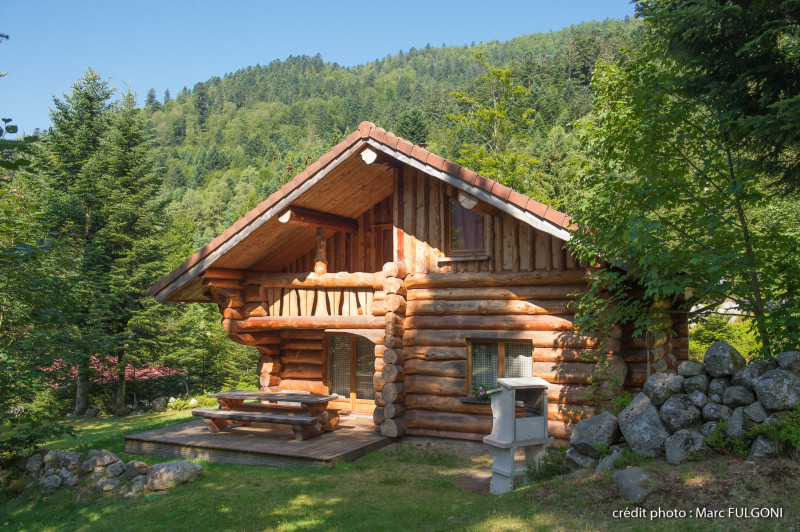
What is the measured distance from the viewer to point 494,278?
478 inches

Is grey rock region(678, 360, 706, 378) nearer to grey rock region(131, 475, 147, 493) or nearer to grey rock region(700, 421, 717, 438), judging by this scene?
grey rock region(700, 421, 717, 438)

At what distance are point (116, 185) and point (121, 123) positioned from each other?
8.49 ft

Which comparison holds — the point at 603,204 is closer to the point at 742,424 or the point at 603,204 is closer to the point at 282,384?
the point at 742,424

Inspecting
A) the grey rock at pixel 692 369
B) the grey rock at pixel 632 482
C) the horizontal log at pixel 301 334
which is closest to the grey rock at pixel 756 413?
the grey rock at pixel 692 369

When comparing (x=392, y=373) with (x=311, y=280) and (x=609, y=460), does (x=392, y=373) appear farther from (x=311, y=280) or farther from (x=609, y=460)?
(x=609, y=460)

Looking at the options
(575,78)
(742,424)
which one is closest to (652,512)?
(742,424)

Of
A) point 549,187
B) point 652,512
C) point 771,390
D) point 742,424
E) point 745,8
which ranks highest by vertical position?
point 549,187

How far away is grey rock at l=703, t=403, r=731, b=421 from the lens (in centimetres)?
702

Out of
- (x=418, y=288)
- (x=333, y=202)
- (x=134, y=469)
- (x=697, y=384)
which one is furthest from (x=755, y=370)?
(x=134, y=469)

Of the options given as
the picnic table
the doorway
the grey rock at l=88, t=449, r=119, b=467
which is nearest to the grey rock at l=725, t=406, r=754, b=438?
the picnic table

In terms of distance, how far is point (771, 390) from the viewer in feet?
21.7

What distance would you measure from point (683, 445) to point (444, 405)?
6.12 m

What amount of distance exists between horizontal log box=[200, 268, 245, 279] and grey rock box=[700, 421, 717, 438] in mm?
11024

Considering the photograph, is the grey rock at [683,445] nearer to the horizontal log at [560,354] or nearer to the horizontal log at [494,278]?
the horizontal log at [560,354]
